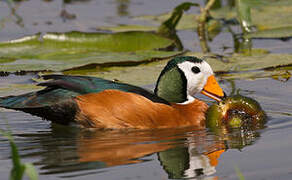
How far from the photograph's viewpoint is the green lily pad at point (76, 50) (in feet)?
31.6

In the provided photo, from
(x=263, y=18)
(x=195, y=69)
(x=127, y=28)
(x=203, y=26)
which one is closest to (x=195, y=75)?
(x=195, y=69)

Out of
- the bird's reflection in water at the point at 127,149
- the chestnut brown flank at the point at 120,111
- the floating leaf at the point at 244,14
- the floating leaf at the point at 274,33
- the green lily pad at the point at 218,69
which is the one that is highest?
the floating leaf at the point at 244,14

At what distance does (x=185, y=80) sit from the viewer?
8.05 metres

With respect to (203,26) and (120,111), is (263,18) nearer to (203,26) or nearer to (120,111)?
(203,26)

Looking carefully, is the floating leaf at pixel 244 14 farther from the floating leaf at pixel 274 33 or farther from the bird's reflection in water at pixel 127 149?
the bird's reflection in water at pixel 127 149

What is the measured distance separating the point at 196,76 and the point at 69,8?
24.6 ft

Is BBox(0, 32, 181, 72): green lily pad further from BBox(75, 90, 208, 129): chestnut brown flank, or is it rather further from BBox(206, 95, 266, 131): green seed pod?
BBox(206, 95, 266, 131): green seed pod

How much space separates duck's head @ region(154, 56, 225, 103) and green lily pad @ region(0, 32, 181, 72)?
1.76 meters

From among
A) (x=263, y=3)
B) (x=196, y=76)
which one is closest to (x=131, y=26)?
(x=263, y=3)

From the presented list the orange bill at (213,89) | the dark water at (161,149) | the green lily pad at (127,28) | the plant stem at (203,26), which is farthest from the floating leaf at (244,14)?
the orange bill at (213,89)

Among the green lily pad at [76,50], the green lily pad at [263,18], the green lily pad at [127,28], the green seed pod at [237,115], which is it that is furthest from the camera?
the green lily pad at [127,28]

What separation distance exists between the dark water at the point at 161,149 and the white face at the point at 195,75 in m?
0.59

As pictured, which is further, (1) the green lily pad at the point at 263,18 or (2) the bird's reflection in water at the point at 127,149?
(1) the green lily pad at the point at 263,18

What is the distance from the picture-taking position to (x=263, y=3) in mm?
11398
